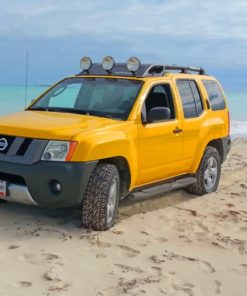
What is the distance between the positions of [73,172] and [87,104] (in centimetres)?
152

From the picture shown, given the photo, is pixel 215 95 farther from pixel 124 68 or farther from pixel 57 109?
pixel 57 109

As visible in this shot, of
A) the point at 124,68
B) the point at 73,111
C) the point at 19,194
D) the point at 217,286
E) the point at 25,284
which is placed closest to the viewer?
the point at 25,284

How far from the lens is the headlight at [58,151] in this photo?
532cm

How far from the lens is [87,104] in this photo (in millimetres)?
6629

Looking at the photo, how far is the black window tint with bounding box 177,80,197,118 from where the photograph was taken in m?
7.27

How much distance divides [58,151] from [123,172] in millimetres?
1036

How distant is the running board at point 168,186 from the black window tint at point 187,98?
0.86 meters

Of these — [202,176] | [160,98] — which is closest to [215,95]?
[202,176]

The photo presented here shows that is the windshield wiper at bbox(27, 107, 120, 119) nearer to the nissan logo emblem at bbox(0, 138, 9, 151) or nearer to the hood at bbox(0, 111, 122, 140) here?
the hood at bbox(0, 111, 122, 140)

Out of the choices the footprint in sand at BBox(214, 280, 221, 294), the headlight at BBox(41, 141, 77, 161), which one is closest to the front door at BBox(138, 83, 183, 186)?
the headlight at BBox(41, 141, 77, 161)

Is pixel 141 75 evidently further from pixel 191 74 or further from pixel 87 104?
pixel 191 74

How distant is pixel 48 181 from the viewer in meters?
5.32

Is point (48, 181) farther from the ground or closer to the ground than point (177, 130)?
closer to the ground

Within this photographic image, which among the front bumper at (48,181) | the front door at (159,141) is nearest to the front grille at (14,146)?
the front bumper at (48,181)
